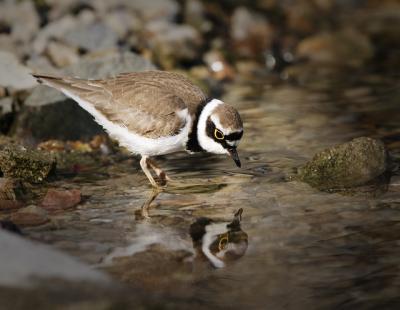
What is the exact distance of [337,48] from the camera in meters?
16.2

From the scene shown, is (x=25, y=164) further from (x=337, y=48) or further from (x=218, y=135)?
(x=337, y=48)

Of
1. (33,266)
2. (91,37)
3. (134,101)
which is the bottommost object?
(33,266)

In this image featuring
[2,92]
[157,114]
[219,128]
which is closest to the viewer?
[219,128]

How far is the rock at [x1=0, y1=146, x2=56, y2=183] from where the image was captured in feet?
27.1

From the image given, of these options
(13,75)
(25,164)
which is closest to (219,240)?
(25,164)

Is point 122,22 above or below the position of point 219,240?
above

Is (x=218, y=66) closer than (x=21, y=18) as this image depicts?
No

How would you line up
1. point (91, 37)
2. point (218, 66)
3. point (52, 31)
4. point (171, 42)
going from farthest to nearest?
1. point (218, 66)
2. point (171, 42)
3. point (52, 31)
4. point (91, 37)

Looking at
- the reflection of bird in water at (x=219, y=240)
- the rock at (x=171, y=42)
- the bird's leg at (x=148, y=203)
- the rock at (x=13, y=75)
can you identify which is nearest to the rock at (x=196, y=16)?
the rock at (x=171, y=42)

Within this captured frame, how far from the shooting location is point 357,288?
551cm

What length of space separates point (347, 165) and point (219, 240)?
2221 millimetres

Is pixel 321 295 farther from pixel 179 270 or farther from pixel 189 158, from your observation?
pixel 189 158

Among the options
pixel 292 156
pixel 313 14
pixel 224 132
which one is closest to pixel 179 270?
pixel 224 132

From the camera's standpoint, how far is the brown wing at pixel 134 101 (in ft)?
27.1
